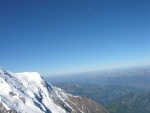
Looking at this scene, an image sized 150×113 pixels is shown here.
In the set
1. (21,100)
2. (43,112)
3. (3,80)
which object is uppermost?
(3,80)

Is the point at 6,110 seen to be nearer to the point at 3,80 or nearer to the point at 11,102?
the point at 11,102

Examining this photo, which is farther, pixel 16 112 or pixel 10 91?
pixel 10 91

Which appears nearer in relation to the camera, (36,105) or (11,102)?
(11,102)

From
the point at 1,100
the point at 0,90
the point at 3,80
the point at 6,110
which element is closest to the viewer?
the point at 6,110

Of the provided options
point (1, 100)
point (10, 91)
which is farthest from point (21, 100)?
point (1, 100)

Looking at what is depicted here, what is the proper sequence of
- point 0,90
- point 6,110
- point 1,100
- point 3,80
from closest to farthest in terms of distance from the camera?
point 6,110
point 1,100
point 0,90
point 3,80

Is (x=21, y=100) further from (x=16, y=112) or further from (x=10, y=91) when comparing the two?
(x=16, y=112)

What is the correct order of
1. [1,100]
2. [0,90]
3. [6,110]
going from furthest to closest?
[0,90] → [1,100] → [6,110]

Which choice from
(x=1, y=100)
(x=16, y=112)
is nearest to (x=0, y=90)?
(x=1, y=100)

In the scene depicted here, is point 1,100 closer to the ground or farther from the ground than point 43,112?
farther from the ground
